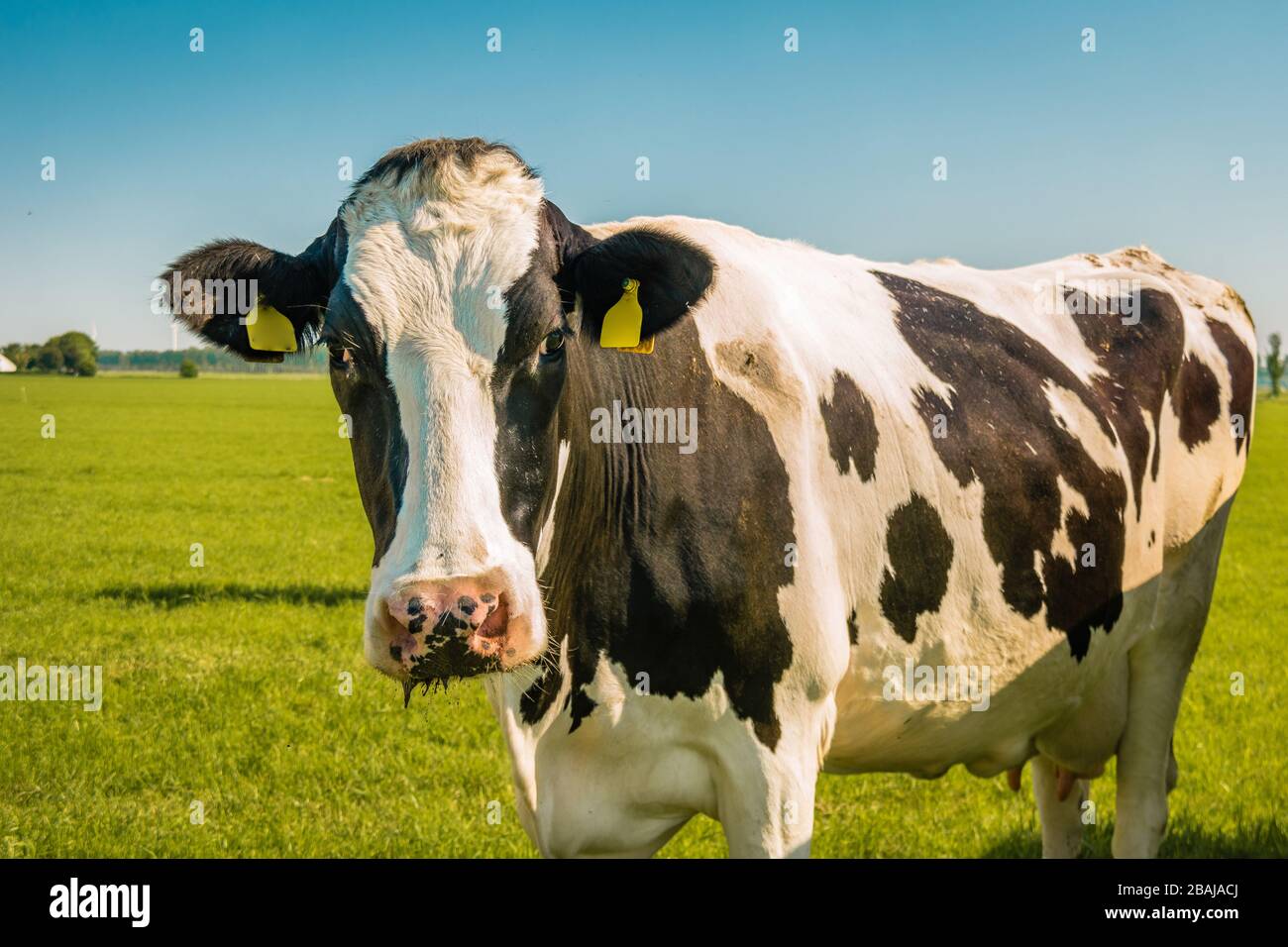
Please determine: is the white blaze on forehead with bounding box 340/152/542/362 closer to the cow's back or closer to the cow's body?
the cow's body

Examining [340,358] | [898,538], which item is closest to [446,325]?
[340,358]

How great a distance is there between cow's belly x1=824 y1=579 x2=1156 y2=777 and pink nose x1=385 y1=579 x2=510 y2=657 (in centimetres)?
160

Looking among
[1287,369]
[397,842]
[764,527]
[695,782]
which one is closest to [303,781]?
[397,842]

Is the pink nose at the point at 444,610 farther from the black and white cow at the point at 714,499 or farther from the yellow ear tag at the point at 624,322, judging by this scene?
the yellow ear tag at the point at 624,322

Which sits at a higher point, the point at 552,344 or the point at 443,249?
the point at 443,249

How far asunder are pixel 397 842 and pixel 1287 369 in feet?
448

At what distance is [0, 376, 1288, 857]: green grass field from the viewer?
5867 millimetres

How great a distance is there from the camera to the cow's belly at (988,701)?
3.93m

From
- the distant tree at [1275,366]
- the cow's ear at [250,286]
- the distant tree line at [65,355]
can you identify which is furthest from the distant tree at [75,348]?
the distant tree at [1275,366]

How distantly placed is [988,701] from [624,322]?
2.03 metres

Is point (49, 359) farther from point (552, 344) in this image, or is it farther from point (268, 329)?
point (552, 344)

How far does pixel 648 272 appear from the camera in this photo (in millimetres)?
3352
